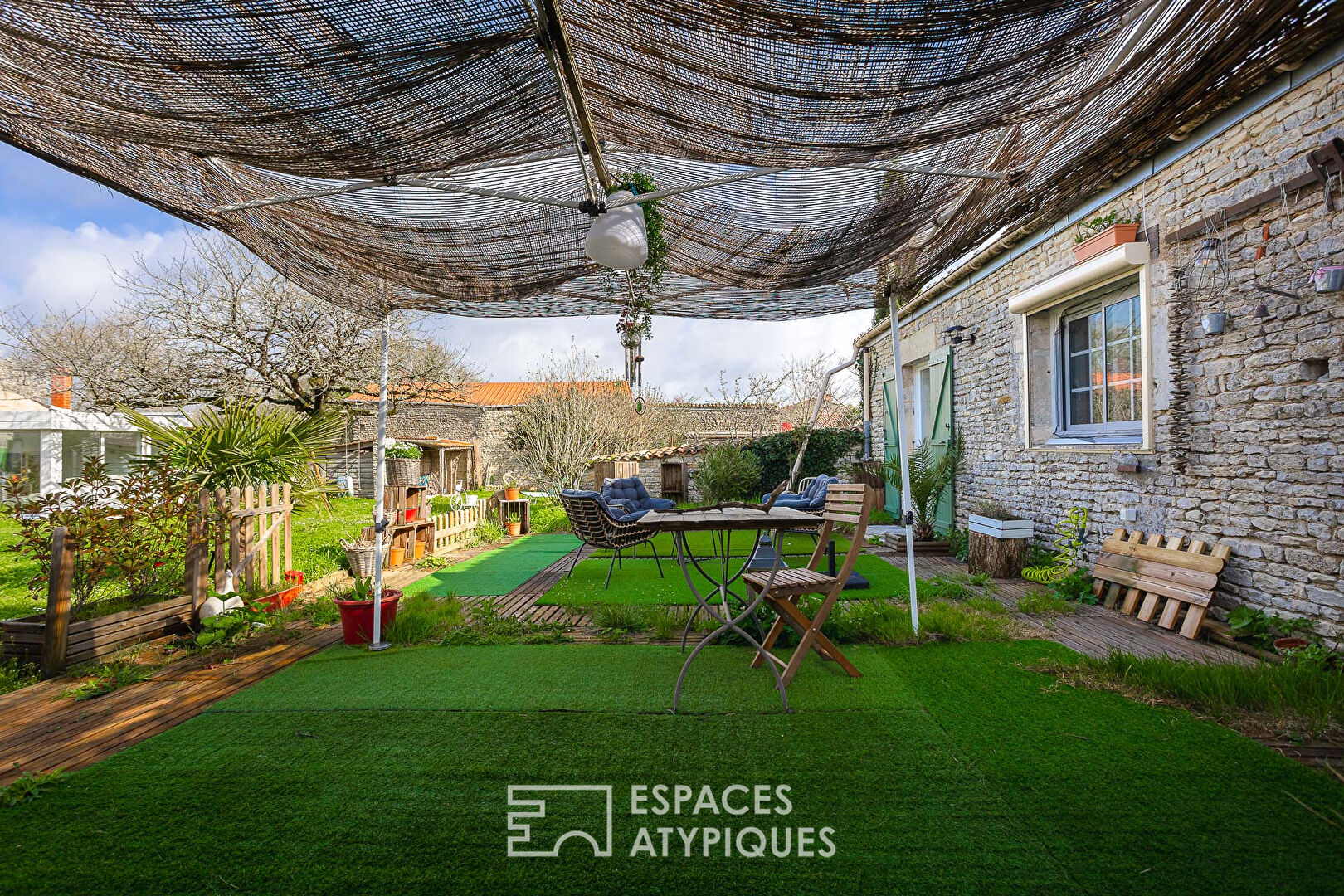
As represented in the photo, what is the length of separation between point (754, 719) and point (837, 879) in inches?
39.1

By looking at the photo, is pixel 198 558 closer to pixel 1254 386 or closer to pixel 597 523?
pixel 597 523

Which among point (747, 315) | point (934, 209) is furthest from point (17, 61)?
point (747, 315)

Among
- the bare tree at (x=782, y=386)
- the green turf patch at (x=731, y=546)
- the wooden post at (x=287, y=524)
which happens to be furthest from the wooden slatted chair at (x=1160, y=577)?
the bare tree at (x=782, y=386)

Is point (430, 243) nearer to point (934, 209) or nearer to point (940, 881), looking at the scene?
point (934, 209)

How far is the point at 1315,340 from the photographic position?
3297mm

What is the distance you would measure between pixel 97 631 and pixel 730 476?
915 centimetres

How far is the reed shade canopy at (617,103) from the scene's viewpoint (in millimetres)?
1860

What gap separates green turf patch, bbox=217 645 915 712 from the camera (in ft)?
9.34

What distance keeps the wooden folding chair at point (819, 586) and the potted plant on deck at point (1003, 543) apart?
3.23 meters

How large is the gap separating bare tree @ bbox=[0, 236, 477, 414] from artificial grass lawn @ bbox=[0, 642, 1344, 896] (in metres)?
7.97

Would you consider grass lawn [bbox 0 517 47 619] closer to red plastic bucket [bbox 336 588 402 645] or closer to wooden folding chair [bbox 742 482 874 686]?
red plastic bucket [bbox 336 588 402 645]

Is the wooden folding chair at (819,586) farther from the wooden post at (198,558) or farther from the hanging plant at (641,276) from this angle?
the wooden post at (198,558)

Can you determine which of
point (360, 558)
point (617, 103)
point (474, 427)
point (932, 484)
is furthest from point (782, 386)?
point (617, 103)

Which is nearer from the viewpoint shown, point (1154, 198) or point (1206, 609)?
point (1206, 609)
